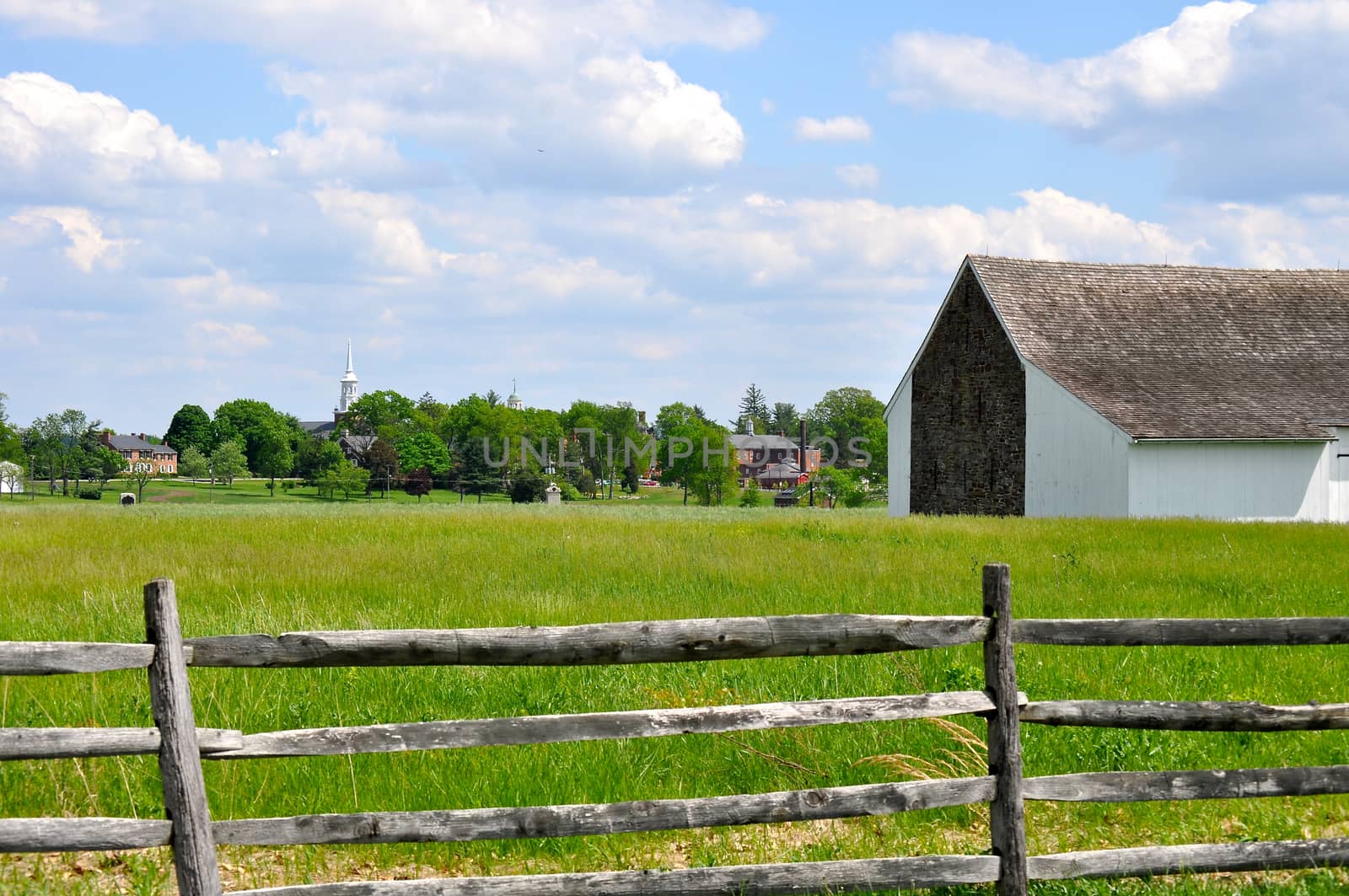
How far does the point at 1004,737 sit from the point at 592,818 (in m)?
1.98

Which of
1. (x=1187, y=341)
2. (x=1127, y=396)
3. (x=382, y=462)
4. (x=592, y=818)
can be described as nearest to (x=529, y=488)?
(x=382, y=462)

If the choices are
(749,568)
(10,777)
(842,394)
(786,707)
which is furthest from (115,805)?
(842,394)

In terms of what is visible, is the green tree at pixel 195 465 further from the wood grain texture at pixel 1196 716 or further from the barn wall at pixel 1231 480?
the wood grain texture at pixel 1196 716

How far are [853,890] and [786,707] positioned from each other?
0.92 meters

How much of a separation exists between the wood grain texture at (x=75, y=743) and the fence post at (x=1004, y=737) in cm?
376

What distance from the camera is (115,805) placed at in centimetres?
686

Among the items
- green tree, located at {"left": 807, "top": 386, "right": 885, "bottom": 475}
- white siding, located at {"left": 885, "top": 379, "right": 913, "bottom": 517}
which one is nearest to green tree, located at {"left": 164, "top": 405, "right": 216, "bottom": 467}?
A: green tree, located at {"left": 807, "top": 386, "right": 885, "bottom": 475}

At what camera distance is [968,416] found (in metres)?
37.1

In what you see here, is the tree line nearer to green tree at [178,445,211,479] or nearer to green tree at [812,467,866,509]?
green tree at [178,445,211,479]

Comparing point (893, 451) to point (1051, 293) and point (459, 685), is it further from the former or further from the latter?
point (459, 685)

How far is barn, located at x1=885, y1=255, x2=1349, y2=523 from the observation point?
106 feet

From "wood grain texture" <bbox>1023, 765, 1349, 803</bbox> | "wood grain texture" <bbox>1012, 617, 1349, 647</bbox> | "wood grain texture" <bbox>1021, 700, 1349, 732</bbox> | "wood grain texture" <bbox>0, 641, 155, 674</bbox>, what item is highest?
"wood grain texture" <bbox>0, 641, 155, 674</bbox>

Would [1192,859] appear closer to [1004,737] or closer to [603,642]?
[1004,737]

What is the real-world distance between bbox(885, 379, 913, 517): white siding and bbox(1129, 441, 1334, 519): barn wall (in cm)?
959
